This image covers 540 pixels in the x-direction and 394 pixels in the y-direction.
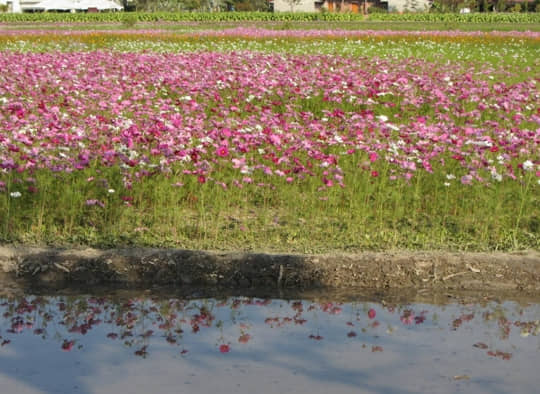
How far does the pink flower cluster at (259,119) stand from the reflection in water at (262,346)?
177 centimetres

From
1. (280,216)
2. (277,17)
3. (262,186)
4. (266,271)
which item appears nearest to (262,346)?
(266,271)

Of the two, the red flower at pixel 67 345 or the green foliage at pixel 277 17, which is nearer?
the red flower at pixel 67 345

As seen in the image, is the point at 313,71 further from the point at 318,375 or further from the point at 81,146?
the point at 318,375

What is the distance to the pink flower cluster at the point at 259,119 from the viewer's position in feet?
23.7

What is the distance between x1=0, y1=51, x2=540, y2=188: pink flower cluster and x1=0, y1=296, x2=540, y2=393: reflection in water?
1768 mm

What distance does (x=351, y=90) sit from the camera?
11961 millimetres

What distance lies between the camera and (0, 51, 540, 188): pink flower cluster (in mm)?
7219

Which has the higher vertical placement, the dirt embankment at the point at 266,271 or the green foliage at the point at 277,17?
the green foliage at the point at 277,17

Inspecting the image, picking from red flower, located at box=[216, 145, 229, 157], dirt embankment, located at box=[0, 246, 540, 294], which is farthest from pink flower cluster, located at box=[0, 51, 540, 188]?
dirt embankment, located at box=[0, 246, 540, 294]

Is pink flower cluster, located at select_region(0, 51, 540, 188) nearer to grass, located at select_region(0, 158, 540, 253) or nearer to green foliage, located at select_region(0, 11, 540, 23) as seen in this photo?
grass, located at select_region(0, 158, 540, 253)

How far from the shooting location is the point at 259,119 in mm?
9188

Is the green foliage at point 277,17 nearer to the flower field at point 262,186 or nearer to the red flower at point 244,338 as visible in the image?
the flower field at point 262,186

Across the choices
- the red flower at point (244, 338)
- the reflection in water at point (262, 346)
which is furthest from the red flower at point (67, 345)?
the red flower at point (244, 338)

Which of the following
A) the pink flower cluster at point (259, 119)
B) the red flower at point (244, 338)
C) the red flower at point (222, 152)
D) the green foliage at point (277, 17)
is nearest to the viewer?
the red flower at point (244, 338)
